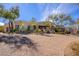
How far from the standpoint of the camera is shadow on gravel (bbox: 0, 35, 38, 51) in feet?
5.02

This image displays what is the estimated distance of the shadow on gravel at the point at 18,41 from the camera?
60.2 inches

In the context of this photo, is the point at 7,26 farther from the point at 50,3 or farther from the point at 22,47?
the point at 50,3

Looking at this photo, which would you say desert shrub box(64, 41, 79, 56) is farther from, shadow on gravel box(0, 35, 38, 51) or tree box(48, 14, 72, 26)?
shadow on gravel box(0, 35, 38, 51)

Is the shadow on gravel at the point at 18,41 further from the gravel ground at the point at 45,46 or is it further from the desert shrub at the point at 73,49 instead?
the desert shrub at the point at 73,49

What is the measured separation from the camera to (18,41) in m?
1.54

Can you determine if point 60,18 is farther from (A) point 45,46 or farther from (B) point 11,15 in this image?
(B) point 11,15

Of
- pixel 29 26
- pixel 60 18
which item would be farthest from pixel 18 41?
pixel 60 18

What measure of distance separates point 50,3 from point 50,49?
0.46 metres

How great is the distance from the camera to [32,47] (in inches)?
60.2

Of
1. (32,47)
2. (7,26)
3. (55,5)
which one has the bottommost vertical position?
(32,47)

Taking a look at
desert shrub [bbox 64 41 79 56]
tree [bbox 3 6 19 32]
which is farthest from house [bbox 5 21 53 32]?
desert shrub [bbox 64 41 79 56]

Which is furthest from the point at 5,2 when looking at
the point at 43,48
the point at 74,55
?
the point at 74,55

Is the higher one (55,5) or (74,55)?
(55,5)

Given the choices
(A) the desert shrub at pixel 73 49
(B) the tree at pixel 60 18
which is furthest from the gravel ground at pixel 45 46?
(B) the tree at pixel 60 18
